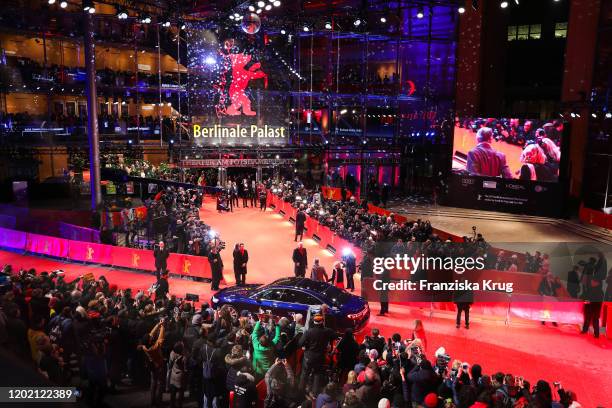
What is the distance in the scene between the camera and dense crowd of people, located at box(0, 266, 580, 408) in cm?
678

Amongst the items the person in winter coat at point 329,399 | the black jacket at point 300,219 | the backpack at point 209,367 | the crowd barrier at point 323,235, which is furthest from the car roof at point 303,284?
the black jacket at point 300,219

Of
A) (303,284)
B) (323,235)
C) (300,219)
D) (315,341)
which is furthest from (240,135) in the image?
(315,341)

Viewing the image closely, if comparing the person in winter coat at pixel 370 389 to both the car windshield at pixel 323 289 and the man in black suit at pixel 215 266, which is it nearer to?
the car windshield at pixel 323 289

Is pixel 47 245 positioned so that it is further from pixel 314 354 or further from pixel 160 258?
pixel 314 354

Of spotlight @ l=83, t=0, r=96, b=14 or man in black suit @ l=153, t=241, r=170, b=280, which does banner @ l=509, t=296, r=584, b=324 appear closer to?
man in black suit @ l=153, t=241, r=170, b=280

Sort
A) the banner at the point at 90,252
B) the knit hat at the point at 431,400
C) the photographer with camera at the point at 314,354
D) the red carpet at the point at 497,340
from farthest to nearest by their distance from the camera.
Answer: the banner at the point at 90,252, the red carpet at the point at 497,340, the photographer with camera at the point at 314,354, the knit hat at the point at 431,400

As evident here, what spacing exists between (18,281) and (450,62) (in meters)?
30.0

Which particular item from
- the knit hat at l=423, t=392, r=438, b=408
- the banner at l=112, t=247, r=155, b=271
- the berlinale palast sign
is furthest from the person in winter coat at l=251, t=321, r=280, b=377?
the berlinale palast sign

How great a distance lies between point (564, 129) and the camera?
2381 cm

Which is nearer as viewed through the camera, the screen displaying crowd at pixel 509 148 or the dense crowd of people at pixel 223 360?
the dense crowd of people at pixel 223 360

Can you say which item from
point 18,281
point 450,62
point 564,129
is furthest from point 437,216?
point 18,281

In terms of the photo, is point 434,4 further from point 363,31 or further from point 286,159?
point 286,159

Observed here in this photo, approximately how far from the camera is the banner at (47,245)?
57.4 feet

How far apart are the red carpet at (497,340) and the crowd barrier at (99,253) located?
0.33 m
